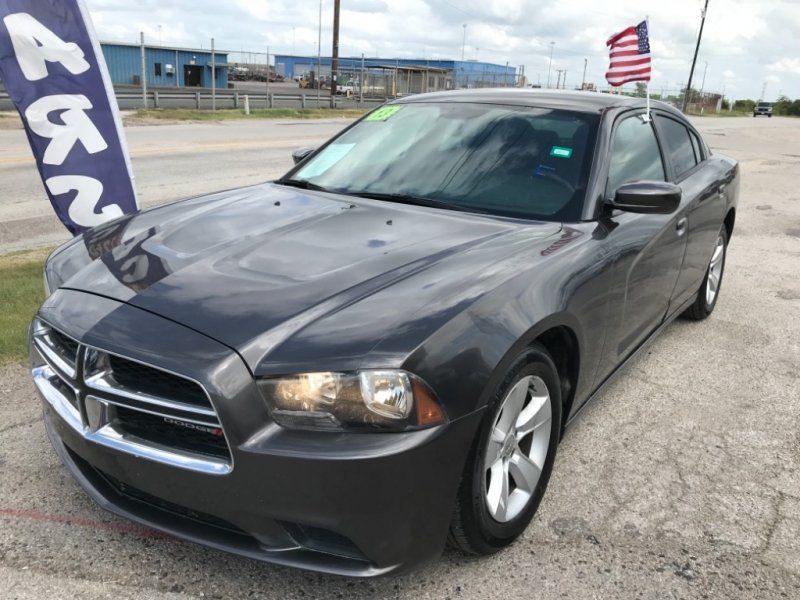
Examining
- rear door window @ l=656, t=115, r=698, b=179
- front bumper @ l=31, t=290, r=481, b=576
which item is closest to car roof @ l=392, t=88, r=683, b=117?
rear door window @ l=656, t=115, r=698, b=179

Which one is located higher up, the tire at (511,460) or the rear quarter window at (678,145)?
the rear quarter window at (678,145)

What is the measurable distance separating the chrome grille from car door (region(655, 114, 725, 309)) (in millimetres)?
3025

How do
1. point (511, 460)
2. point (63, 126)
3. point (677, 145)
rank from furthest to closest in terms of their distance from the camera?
point (63, 126) → point (677, 145) → point (511, 460)

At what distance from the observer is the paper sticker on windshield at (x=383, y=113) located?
13.7ft

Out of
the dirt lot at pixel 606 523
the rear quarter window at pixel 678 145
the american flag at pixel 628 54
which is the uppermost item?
the american flag at pixel 628 54

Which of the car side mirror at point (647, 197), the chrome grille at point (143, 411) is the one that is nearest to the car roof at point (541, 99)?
the car side mirror at point (647, 197)

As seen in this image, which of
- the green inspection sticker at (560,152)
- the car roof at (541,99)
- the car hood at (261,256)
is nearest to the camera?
the car hood at (261,256)

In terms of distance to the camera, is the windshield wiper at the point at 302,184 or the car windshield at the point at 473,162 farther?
the windshield wiper at the point at 302,184

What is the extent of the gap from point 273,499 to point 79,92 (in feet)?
12.5

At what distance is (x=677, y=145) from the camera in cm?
453

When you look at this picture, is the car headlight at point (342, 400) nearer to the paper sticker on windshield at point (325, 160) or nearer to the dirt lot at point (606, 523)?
the dirt lot at point (606, 523)

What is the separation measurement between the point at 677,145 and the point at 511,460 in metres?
2.80

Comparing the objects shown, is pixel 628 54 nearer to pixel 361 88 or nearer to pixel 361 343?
pixel 361 343

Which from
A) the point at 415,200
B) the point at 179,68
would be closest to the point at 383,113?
the point at 415,200
